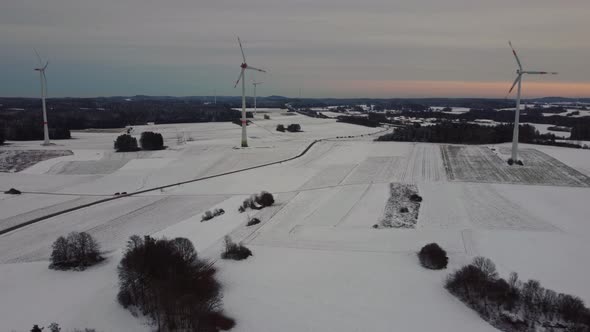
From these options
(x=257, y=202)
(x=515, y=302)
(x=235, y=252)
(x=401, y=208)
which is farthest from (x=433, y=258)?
(x=257, y=202)

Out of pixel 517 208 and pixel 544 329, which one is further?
pixel 517 208

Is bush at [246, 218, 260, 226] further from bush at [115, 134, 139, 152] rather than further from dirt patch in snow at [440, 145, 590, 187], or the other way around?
bush at [115, 134, 139, 152]

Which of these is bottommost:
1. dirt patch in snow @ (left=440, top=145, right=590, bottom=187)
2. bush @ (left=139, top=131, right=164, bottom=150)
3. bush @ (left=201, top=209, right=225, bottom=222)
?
bush @ (left=201, top=209, right=225, bottom=222)

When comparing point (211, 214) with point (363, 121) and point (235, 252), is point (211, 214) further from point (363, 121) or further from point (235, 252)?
point (363, 121)

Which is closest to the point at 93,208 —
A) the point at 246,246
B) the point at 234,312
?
the point at 246,246

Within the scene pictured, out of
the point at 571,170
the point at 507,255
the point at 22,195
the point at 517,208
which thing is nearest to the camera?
the point at 507,255

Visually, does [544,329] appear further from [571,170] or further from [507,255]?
[571,170]

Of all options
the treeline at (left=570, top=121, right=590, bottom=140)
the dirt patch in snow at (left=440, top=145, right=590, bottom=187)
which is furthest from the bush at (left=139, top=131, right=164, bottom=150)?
the treeline at (left=570, top=121, right=590, bottom=140)
